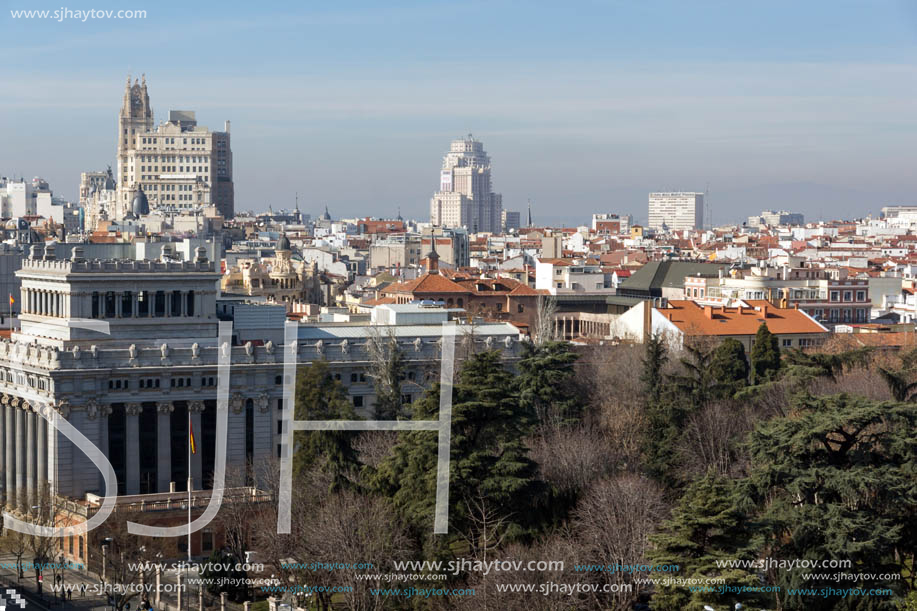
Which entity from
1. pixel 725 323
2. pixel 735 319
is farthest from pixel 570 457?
pixel 735 319

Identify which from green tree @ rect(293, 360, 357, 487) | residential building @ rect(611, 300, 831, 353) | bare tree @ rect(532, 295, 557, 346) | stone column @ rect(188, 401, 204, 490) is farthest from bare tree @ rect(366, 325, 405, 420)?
residential building @ rect(611, 300, 831, 353)

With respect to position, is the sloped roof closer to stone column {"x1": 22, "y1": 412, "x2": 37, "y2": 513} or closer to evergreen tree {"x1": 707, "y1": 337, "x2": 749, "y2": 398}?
evergreen tree {"x1": 707, "y1": 337, "x2": 749, "y2": 398}

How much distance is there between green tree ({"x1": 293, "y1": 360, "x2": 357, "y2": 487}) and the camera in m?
57.2

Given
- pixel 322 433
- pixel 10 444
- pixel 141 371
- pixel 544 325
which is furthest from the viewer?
pixel 544 325

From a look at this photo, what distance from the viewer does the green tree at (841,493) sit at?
45.7 meters

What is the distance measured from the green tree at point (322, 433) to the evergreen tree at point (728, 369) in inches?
707

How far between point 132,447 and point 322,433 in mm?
11136

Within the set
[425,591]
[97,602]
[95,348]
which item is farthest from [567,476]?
[95,348]

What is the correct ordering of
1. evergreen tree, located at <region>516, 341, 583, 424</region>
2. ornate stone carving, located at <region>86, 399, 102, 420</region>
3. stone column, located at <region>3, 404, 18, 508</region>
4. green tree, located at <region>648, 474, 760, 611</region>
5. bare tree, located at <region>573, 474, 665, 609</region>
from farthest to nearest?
evergreen tree, located at <region>516, 341, 583, 424</region> → stone column, located at <region>3, 404, 18, 508</region> → ornate stone carving, located at <region>86, 399, 102, 420</region> → bare tree, located at <region>573, 474, 665, 609</region> → green tree, located at <region>648, 474, 760, 611</region>

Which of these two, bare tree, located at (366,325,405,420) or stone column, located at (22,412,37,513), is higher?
bare tree, located at (366,325,405,420)

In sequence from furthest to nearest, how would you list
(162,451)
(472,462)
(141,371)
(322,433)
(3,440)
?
(3,440) → (162,451) → (141,371) → (322,433) → (472,462)

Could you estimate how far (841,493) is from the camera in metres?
47.3

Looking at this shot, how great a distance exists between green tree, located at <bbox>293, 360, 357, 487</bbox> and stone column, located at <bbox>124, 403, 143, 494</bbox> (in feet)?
21.3

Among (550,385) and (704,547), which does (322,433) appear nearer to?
(550,385)
